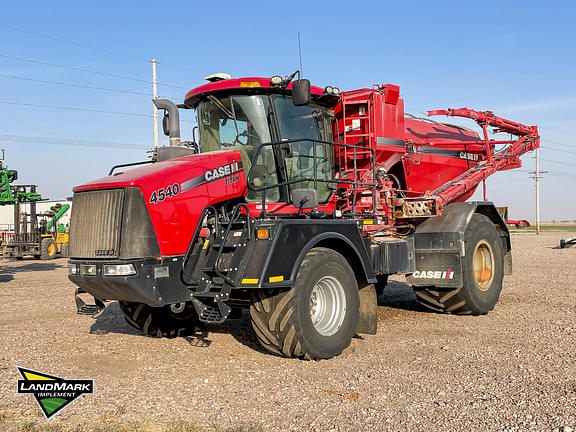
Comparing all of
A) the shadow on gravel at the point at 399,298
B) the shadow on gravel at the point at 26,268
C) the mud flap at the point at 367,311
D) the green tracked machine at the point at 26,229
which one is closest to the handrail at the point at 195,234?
the mud flap at the point at 367,311

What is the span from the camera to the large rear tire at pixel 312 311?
19.2 ft

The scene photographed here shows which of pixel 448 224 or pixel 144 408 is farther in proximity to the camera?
pixel 448 224

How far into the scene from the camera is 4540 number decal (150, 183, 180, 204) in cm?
575

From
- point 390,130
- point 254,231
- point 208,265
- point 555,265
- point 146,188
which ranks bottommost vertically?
point 555,265

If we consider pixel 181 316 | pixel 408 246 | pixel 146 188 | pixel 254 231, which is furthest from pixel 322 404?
pixel 408 246

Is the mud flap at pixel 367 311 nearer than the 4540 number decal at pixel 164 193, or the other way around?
the 4540 number decal at pixel 164 193

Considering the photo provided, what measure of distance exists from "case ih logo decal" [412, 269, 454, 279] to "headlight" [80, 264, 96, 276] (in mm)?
4762

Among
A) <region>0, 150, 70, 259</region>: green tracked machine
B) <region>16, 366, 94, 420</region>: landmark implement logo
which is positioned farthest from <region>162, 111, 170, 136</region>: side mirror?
<region>0, 150, 70, 259</region>: green tracked machine

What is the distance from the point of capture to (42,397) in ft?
15.6

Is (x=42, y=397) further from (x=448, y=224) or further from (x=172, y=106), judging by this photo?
(x=448, y=224)

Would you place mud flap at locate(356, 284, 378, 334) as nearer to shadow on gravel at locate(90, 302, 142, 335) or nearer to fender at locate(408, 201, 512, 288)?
fender at locate(408, 201, 512, 288)

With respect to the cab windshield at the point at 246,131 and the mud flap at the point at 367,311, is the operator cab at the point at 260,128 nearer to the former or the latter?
the cab windshield at the point at 246,131

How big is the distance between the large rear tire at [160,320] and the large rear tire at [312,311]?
1489 mm

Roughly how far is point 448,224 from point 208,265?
4.20 m
